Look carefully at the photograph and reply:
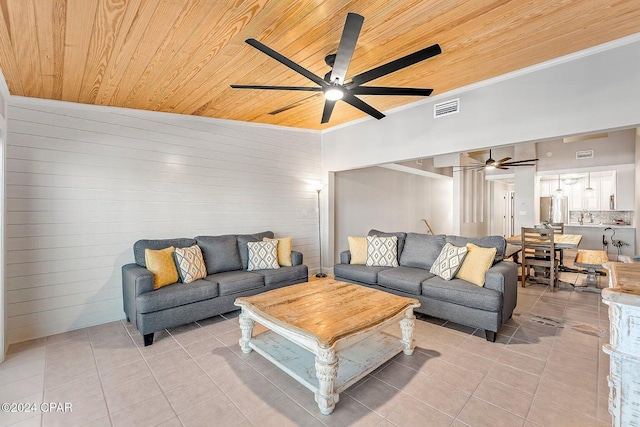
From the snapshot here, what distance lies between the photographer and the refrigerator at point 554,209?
831 centimetres

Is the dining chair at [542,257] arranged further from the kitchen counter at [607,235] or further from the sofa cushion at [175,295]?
the sofa cushion at [175,295]

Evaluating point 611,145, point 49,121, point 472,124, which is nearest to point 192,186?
point 49,121

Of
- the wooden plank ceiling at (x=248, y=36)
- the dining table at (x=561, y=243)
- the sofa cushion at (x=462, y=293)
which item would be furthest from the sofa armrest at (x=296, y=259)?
the dining table at (x=561, y=243)

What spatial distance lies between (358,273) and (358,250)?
17.4 inches

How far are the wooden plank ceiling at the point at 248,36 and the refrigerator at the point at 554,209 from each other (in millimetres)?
7139

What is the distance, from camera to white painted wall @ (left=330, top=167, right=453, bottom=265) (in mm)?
6098

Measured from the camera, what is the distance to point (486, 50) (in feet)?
8.77

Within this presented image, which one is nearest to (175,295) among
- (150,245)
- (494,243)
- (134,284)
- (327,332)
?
(134,284)

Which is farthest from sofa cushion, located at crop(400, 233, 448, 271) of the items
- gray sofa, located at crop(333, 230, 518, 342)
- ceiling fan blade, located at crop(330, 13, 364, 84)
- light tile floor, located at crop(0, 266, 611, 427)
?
ceiling fan blade, located at crop(330, 13, 364, 84)

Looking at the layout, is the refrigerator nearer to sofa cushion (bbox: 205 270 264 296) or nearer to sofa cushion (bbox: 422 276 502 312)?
sofa cushion (bbox: 422 276 502 312)

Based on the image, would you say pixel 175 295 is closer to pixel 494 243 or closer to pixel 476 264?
pixel 476 264

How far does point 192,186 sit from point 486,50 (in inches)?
153

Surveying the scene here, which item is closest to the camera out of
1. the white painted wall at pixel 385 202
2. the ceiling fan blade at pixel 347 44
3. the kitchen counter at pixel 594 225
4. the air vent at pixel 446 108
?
the ceiling fan blade at pixel 347 44

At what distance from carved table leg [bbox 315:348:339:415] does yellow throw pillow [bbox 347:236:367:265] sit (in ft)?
8.12
